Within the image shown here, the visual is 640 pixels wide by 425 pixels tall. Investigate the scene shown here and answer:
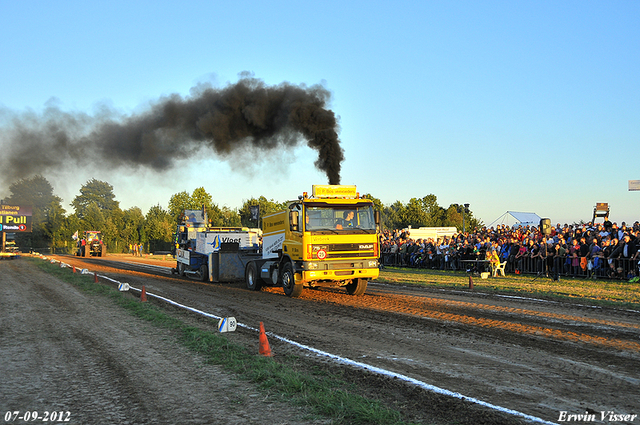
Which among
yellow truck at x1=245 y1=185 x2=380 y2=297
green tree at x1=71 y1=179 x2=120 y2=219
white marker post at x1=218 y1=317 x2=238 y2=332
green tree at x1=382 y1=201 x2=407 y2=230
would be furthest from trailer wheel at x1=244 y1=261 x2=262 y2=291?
green tree at x1=71 y1=179 x2=120 y2=219

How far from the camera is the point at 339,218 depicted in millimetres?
14562

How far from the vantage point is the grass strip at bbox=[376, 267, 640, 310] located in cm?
1309

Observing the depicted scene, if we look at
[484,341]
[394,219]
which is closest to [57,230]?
[394,219]

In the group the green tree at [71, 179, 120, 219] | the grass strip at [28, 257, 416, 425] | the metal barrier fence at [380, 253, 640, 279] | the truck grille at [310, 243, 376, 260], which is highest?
the green tree at [71, 179, 120, 219]

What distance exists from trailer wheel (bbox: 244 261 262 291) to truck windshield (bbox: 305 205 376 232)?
4196 mm

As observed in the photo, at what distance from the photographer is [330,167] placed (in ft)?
66.6

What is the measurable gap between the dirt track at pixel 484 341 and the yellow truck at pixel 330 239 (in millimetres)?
869

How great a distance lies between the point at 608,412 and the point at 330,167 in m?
16.2

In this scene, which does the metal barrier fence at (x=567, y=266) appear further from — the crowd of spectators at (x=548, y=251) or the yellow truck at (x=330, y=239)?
the yellow truck at (x=330, y=239)

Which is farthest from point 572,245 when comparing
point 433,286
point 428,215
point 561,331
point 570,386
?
point 428,215

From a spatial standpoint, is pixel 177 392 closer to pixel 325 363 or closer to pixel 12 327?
pixel 325 363

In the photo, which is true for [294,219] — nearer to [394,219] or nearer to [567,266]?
[567,266]

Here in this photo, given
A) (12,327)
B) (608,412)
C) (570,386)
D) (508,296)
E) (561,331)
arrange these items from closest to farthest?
(608,412) < (570,386) < (561,331) < (12,327) < (508,296)

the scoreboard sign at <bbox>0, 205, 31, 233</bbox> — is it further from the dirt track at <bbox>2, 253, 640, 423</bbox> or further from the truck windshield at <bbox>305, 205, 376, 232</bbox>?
the truck windshield at <bbox>305, 205, 376, 232</bbox>
